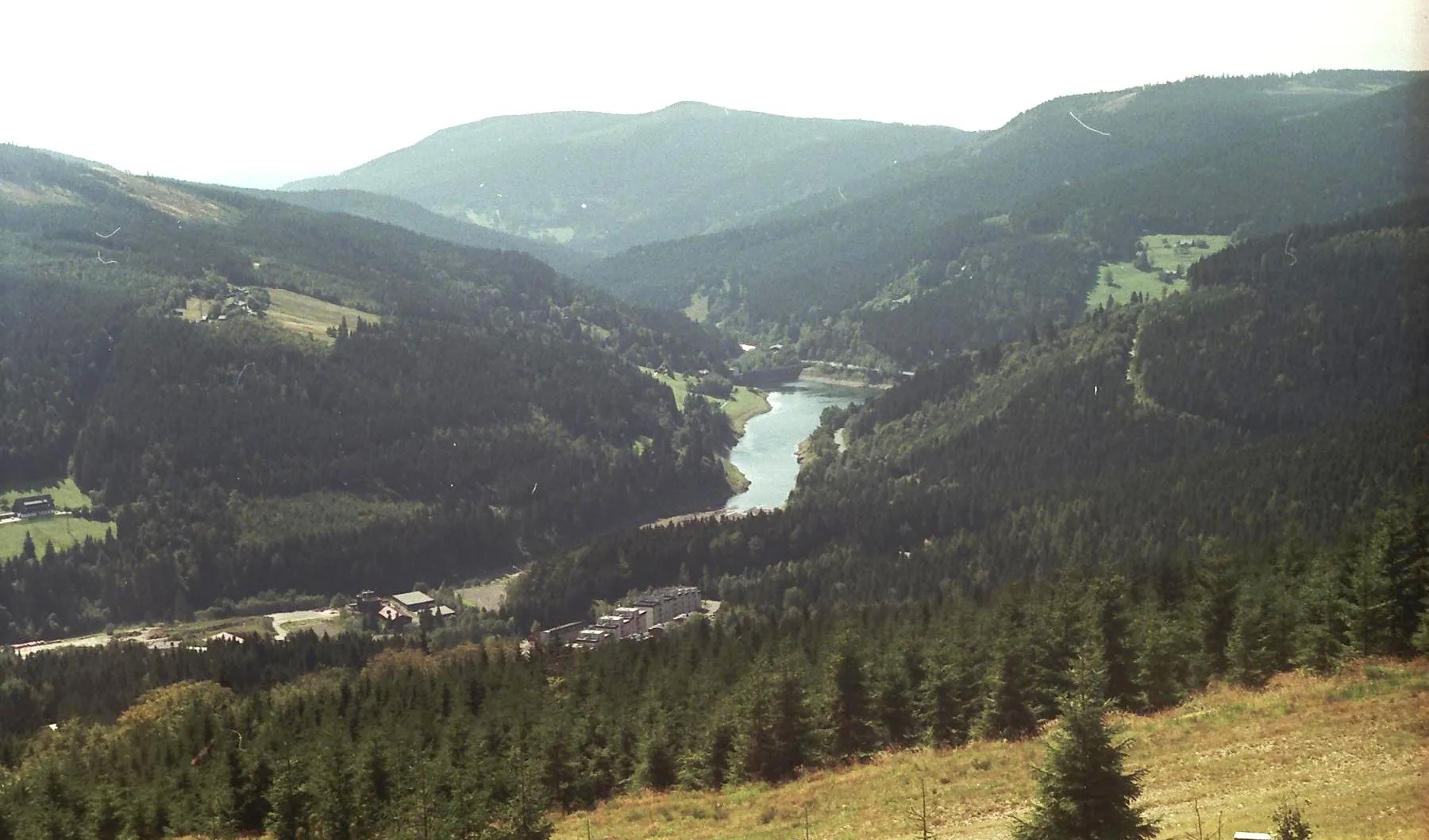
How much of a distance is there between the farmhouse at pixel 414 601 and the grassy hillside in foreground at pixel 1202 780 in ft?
312

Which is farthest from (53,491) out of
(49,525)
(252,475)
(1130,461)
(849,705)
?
(849,705)

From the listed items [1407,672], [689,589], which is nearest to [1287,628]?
[1407,672]

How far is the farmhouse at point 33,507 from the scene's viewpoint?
6294 inches

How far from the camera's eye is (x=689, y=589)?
133 meters

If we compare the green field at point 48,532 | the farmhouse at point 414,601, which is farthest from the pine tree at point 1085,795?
the green field at point 48,532

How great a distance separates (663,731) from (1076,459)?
116541 millimetres

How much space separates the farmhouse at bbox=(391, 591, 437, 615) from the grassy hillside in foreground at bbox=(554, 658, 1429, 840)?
3741 inches

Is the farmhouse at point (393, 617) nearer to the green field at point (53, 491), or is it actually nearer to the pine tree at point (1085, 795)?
the green field at point (53, 491)

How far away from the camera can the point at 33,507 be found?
527 feet

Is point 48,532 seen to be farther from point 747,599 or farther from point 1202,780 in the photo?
point 1202,780

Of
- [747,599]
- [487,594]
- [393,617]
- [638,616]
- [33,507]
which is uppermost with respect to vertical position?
[33,507]

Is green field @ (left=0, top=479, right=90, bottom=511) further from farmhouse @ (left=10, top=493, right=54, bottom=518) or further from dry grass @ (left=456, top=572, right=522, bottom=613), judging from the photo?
dry grass @ (left=456, top=572, right=522, bottom=613)

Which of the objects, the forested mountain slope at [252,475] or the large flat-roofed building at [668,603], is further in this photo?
the forested mountain slope at [252,475]

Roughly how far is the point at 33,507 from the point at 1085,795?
156624mm
